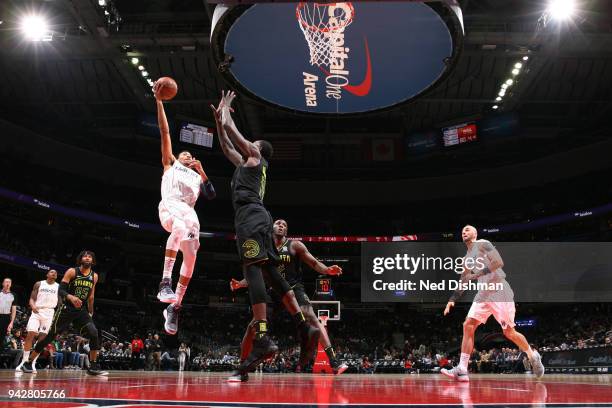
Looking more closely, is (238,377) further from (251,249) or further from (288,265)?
(288,265)

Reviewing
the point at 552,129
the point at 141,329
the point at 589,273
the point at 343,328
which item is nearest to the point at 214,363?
the point at 141,329

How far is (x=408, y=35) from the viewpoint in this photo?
35.6 feet

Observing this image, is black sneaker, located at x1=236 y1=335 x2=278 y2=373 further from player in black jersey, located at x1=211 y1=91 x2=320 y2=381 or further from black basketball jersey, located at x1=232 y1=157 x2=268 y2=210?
black basketball jersey, located at x1=232 y1=157 x2=268 y2=210

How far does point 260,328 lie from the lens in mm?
3988

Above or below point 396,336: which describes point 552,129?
above

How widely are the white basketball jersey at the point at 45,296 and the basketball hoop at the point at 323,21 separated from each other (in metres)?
6.85

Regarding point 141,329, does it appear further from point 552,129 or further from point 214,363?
point 552,129

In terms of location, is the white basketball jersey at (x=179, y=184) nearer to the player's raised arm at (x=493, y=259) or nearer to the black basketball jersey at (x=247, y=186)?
the black basketball jersey at (x=247, y=186)

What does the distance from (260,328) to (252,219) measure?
0.83 metres

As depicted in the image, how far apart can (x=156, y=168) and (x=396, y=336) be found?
16.6m

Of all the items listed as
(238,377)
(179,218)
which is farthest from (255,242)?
(238,377)

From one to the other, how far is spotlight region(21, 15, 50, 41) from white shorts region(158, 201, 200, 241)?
49.3 ft

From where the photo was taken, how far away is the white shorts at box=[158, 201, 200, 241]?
4.78 meters

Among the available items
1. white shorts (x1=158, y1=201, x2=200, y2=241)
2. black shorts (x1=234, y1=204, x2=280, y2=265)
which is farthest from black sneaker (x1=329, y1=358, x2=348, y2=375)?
white shorts (x1=158, y1=201, x2=200, y2=241)
